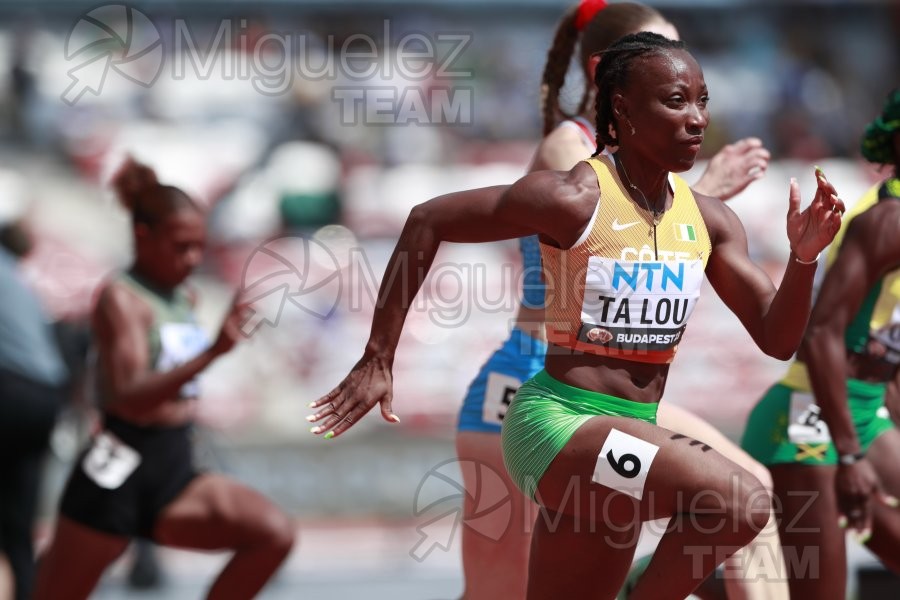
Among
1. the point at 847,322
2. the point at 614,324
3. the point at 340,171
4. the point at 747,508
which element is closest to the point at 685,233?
→ the point at 614,324

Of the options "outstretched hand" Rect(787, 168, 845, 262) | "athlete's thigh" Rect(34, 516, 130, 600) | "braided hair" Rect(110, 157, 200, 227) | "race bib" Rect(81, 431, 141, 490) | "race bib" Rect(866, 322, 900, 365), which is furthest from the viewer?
"braided hair" Rect(110, 157, 200, 227)

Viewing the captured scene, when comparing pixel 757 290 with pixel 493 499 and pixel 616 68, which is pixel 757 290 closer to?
pixel 616 68

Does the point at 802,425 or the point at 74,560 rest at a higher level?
the point at 802,425

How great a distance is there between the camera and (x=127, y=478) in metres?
5.25

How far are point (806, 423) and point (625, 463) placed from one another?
1567mm

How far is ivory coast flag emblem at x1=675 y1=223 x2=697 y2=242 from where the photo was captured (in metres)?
3.52

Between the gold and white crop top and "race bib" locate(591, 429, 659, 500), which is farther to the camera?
the gold and white crop top

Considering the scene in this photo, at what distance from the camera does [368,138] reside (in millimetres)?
13945

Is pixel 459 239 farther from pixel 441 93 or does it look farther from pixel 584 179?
pixel 441 93

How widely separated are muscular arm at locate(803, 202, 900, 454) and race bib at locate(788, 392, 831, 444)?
0.14 metres

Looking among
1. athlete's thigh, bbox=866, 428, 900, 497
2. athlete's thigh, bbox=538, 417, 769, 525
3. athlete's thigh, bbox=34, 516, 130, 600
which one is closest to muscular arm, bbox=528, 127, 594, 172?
athlete's thigh, bbox=538, 417, 769, 525

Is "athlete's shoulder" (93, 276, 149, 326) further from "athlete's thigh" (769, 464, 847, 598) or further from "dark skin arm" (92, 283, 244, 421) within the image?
"athlete's thigh" (769, 464, 847, 598)

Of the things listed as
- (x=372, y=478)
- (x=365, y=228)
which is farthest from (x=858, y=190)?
(x=372, y=478)

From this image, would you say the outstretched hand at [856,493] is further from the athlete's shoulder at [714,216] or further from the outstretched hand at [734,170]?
the athlete's shoulder at [714,216]
